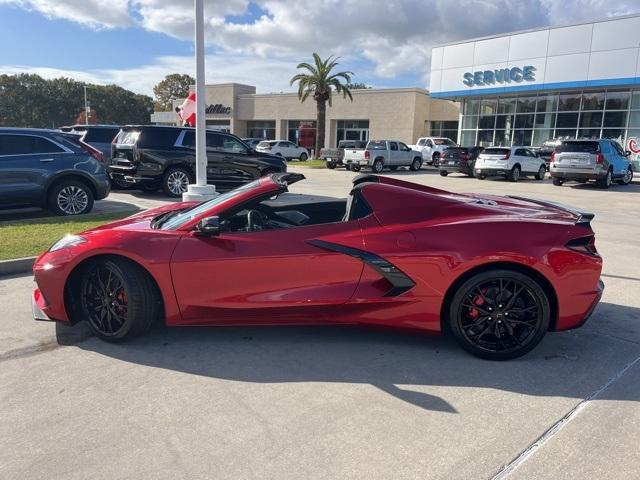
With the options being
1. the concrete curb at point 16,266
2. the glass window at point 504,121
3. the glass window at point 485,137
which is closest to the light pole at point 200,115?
the concrete curb at point 16,266

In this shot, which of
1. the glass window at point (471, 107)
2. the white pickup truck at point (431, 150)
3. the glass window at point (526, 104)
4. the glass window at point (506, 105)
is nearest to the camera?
the white pickup truck at point (431, 150)

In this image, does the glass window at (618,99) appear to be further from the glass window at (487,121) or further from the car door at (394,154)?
the car door at (394,154)

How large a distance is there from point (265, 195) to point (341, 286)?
3.17 ft

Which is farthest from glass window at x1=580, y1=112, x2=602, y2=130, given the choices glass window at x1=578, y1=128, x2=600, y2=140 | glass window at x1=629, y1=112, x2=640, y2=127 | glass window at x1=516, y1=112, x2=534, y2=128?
glass window at x1=516, y1=112, x2=534, y2=128

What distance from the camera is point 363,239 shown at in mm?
3877

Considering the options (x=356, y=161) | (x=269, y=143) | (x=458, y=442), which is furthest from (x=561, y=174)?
(x=269, y=143)

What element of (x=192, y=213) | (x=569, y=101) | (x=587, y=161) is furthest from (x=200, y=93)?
(x=569, y=101)

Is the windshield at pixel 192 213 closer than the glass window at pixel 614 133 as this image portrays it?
Yes

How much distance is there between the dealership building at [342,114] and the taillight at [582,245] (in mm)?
41180

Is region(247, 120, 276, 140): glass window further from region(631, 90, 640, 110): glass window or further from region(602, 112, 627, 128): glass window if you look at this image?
region(631, 90, 640, 110): glass window

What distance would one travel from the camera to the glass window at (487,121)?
3531 cm

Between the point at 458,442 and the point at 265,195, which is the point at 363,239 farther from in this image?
the point at 458,442

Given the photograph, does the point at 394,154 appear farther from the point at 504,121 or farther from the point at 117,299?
the point at 117,299

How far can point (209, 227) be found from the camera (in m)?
3.86
